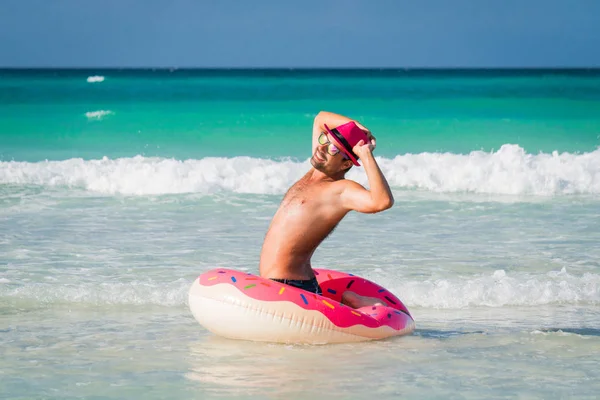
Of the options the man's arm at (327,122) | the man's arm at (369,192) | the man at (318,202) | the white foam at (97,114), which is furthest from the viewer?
the white foam at (97,114)

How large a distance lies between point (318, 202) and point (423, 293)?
1.80 metres

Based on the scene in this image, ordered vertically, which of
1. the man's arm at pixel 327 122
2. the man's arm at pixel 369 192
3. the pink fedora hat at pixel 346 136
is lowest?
the man's arm at pixel 369 192

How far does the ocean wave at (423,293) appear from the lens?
6.85 m

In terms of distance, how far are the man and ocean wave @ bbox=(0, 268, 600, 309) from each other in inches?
56.5

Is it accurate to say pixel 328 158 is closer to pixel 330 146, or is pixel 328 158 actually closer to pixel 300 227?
pixel 330 146

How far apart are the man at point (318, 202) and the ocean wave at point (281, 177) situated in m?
7.26

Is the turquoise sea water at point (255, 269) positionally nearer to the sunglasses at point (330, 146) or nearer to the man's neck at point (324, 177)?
the man's neck at point (324, 177)

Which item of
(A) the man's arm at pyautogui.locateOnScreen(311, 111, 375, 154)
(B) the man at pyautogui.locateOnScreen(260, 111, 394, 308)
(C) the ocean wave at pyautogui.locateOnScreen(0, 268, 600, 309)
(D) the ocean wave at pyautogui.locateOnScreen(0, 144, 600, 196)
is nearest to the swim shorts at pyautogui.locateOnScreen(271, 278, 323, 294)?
(B) the man at pyautogui.locateOnScreen(260, 111, 394, 308)

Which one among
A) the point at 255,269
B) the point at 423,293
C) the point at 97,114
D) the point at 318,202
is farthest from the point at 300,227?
the point at 97,114

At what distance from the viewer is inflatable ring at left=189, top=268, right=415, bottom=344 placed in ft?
17.9

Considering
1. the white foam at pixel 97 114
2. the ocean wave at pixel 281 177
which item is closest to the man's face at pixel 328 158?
the ocean wave at pixel 281 177

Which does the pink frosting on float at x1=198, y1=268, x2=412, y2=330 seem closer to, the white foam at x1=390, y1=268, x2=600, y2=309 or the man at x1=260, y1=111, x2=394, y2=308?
the man at x1=260, y1=111, x2=394, y2=308

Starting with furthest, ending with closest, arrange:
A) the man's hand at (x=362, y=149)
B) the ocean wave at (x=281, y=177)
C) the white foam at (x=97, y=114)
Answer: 1. the white foam at (x=97, y=114)
2. the ocean wave at (x=281, y=177)
3. the man's hand at (x=362, y=149)

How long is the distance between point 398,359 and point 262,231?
4.57 meters
